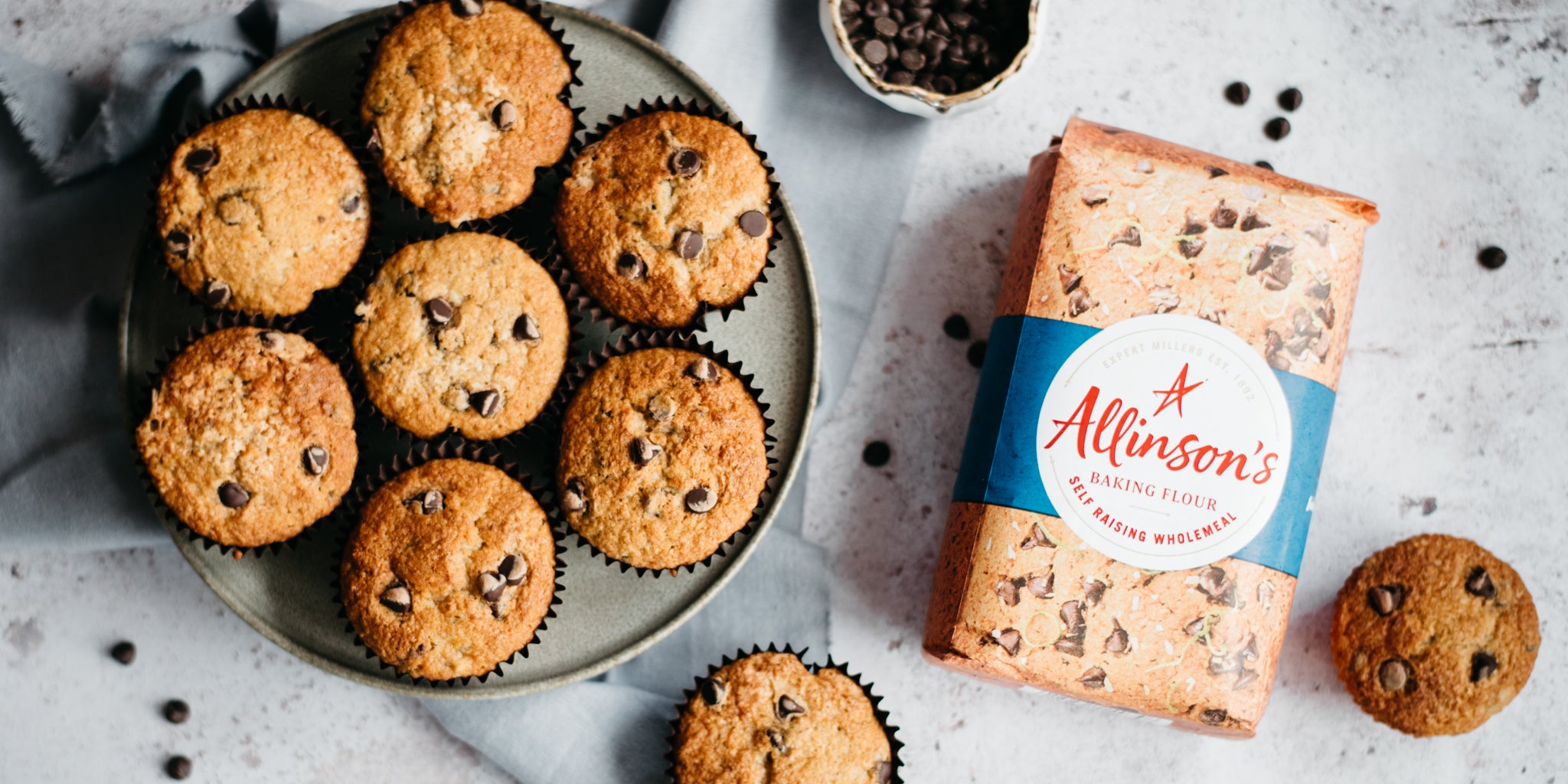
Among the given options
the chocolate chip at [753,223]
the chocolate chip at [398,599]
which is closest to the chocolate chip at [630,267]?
the chocolate chip at [753,223]

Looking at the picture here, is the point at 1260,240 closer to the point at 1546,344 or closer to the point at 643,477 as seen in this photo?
the point at 1546,344

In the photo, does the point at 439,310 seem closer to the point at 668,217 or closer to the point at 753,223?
the point at 668,217

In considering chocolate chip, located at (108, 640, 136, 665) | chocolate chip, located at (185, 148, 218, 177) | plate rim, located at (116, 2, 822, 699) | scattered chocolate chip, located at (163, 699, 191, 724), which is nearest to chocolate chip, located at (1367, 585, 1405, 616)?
plate rim, located at (116, 2, 822, 699)

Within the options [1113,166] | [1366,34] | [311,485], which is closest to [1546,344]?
[1366,34]

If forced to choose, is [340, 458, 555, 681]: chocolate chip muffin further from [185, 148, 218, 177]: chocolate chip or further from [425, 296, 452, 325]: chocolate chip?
[185, 148, 218, 177]: chocolate chip

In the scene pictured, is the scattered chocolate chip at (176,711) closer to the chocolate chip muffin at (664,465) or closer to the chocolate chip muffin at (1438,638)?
the chocolate chip muffin at (664,465)

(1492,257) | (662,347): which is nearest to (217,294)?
(662,347)
